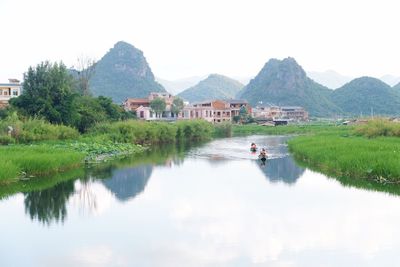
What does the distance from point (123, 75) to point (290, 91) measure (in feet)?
142

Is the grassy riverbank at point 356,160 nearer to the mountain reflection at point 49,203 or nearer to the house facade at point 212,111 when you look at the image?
the mountain reflection at point 49,203

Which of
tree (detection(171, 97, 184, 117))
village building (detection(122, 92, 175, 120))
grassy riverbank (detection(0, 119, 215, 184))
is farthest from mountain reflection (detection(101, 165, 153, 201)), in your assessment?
tree (detection(171, 97, 184, 117))

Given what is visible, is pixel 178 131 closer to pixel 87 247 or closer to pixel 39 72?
pixel 39 72

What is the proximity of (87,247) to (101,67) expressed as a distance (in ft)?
392

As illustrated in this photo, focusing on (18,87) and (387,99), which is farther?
(387,99)

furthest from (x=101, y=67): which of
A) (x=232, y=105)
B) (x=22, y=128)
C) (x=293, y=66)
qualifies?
(x=22, y=128)

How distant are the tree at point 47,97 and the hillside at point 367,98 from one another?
3283 inches

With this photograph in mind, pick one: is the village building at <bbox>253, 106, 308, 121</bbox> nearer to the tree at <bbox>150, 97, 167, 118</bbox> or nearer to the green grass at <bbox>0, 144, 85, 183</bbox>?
the tree at <bbox>150, 97, 167, 118</bbox>

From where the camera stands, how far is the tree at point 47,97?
32.7 metres

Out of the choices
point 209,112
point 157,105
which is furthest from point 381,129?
point 209,112

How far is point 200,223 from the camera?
12.3m

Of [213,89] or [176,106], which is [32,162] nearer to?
[176,106]

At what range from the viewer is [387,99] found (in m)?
110

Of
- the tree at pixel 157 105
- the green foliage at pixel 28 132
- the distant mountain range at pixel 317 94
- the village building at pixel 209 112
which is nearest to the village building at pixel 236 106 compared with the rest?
the village building at pixel 209 112
